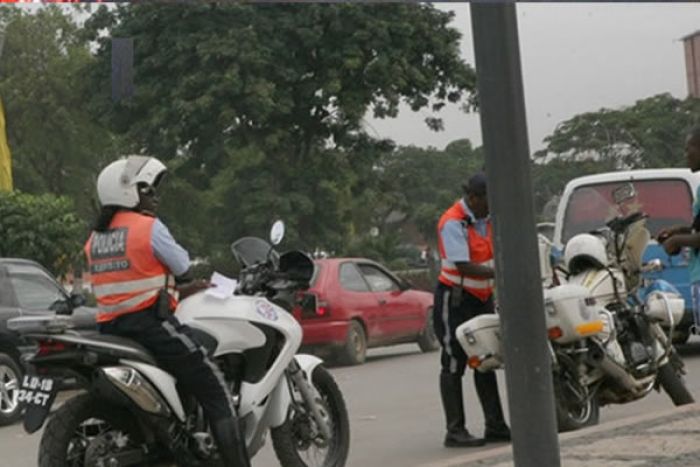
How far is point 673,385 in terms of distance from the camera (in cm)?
1007

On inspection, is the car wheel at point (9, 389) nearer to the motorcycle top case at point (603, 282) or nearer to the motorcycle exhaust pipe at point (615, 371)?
the motorcycle top case at point (603, 282)

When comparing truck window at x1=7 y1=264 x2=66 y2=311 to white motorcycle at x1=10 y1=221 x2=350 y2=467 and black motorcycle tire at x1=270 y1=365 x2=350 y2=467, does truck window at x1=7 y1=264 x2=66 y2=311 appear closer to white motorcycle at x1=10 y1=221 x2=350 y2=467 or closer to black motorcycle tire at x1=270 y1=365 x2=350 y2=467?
black motorcycle tire at x1=270 y1=365 x2=350 y2=467

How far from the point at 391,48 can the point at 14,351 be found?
21.7 metres

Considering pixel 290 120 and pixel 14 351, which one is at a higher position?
pixel 290 120

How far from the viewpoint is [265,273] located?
7895mm

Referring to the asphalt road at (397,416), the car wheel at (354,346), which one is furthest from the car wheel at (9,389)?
the car wheel at (354,346)

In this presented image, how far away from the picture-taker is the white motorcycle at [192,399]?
678cm

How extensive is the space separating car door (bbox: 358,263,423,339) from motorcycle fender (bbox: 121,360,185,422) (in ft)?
39.2

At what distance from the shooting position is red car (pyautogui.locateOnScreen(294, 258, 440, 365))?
59.1 feet

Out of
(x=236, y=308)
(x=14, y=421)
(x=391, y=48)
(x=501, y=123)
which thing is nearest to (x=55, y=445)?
(x=236, y=308)

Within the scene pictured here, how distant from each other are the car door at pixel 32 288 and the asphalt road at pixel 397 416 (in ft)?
6.26

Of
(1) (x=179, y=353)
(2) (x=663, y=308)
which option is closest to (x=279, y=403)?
(1) (x=179, y=353)

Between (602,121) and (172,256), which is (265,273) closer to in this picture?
(172,256)

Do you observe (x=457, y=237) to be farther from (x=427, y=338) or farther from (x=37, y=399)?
(x=427, y=338)
